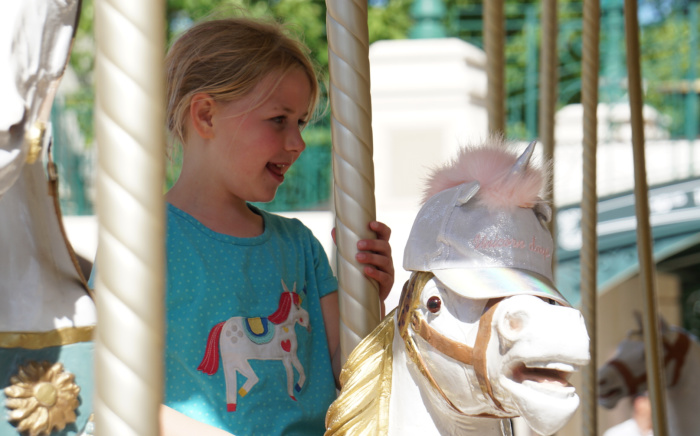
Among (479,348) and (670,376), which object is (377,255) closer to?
(479,348)

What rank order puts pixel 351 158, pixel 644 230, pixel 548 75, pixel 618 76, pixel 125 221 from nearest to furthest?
pixel 125 221
pixel 351 158
pixel 644 230
pixel 548 75
pixel 618 76

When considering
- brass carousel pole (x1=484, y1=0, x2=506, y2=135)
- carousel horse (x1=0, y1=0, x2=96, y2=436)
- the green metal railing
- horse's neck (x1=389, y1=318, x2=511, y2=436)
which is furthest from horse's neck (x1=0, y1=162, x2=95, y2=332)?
the green metal railing

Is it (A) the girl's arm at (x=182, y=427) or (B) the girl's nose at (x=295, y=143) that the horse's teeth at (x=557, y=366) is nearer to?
(A) the girl's arm at (x=182, y=427)

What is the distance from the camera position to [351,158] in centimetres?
109

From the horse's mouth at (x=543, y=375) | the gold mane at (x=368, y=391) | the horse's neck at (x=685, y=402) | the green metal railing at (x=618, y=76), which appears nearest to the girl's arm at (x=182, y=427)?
the gold mane at (x=368, y=391)

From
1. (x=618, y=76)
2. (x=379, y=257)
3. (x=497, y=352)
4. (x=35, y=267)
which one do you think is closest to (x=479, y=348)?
(x=497, y=352)

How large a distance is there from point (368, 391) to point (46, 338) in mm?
438

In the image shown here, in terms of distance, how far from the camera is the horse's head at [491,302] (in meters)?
0.76

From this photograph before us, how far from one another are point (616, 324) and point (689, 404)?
181cm

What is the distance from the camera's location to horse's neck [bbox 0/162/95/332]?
1021mm

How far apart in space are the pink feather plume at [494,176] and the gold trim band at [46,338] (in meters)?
0.50

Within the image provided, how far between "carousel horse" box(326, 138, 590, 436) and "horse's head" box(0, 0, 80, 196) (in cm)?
46

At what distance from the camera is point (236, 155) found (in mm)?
1306

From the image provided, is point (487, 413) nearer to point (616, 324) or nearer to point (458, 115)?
point (458, 115)
